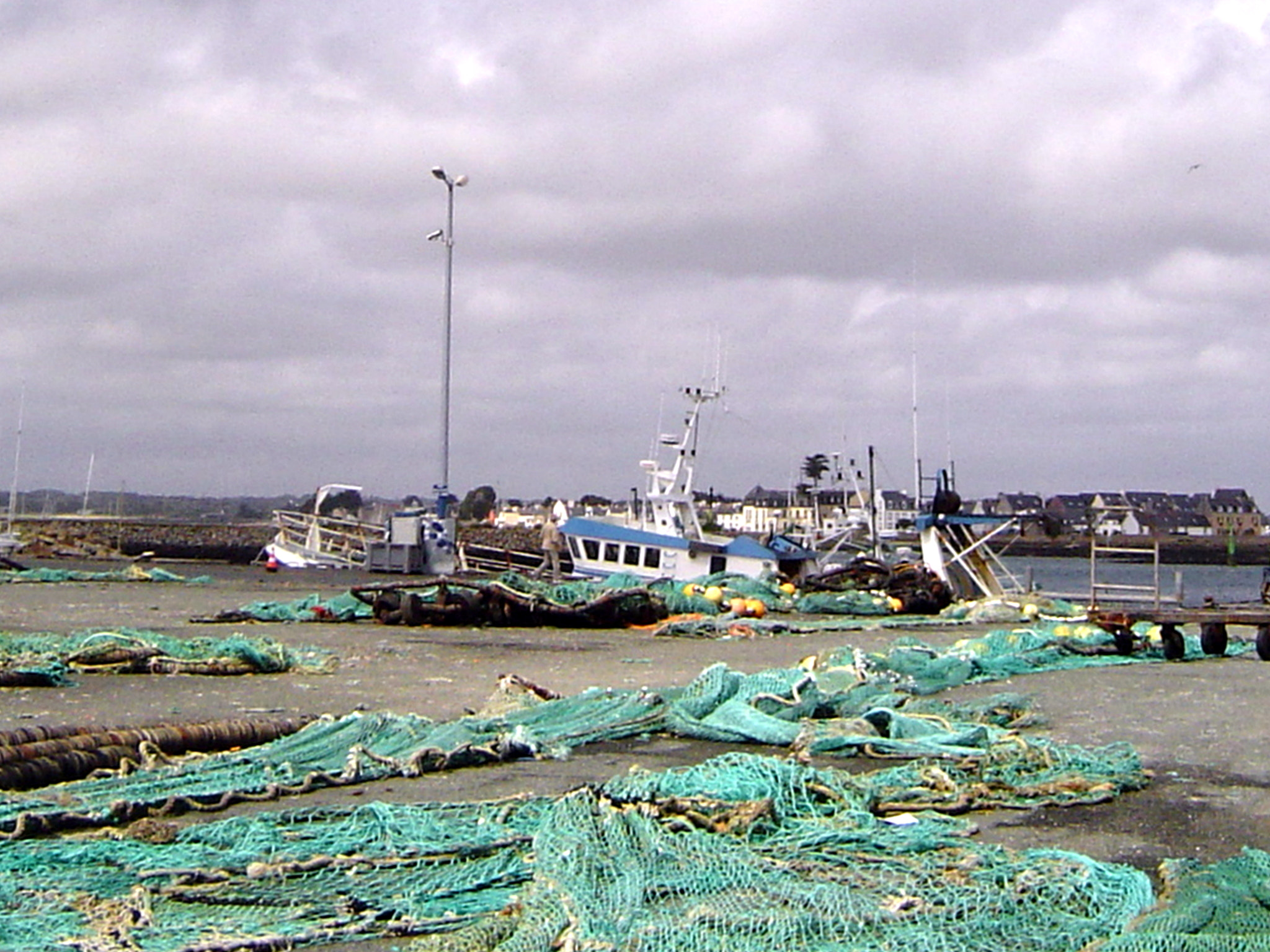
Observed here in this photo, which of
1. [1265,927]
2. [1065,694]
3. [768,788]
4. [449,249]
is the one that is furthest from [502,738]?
[449,249]

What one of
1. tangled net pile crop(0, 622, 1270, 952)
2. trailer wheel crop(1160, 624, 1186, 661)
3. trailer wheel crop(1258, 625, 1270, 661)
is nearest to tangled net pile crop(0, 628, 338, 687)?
tangled net pile crop(0, 622, 1270, 952)

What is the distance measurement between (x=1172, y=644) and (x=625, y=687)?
6397mm

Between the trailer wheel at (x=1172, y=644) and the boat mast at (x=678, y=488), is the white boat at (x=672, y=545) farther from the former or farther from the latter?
the trailer wheel at (x=1172, y=644)

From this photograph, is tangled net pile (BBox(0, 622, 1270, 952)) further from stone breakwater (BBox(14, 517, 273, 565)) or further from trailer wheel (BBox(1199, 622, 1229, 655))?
stone breakwater (BBox(14, 517, 273, 565))

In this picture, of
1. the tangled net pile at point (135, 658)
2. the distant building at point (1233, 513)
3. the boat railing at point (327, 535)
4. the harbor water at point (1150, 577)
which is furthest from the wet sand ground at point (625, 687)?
the distant building at point (1233, 513)

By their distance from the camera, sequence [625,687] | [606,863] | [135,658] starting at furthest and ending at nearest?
1. [625,687]
2. [135,658]
3. [606,863]

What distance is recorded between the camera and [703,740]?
8.76m

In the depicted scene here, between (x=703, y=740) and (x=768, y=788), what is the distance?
8.91 ft

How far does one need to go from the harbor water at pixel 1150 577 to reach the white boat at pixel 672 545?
5.69 m

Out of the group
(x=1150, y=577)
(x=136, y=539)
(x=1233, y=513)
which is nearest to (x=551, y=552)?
(x=136, y=539)

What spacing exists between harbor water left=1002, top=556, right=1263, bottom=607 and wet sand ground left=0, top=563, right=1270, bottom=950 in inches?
592

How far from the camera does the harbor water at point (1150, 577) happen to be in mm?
48069

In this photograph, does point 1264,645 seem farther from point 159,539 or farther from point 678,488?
point 159,539

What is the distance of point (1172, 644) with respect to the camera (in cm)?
1477
